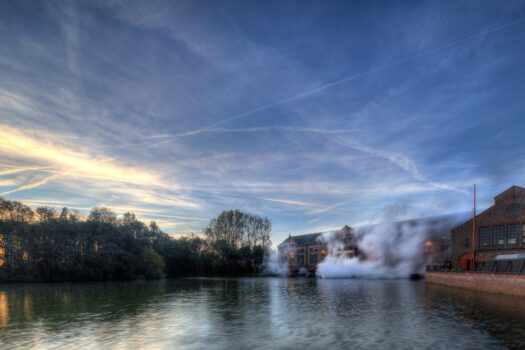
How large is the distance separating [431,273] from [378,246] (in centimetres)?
3390

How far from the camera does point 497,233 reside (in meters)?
63.9

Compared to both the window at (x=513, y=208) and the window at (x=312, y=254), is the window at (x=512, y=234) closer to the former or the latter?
the window at (x=513, y=208)

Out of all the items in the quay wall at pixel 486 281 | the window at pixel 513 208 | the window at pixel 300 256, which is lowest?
the window at pixel 300 256

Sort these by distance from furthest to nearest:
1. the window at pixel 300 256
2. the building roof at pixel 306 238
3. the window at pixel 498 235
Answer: the window at pixel 300 256, the building roof at pixel 306 238, the window at pixel 498 235

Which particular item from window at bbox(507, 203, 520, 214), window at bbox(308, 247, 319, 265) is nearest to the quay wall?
window at bbox(507, 203, 520, 214)

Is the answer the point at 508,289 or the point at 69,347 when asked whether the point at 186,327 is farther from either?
the point at 508,289

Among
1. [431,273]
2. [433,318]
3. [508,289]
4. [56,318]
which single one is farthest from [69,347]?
[431,273]

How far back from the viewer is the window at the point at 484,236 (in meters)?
65.2

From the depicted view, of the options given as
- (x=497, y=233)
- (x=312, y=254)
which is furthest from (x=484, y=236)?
(x=312, y=254)

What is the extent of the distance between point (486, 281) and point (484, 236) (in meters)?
25.5

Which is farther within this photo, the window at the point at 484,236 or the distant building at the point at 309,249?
the distant building at the point at 309,249

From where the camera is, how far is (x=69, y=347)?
1850cm

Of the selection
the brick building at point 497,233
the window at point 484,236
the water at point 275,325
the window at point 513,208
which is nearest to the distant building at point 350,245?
the brick building at point 497,233

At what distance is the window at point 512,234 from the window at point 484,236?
10.8 ft
